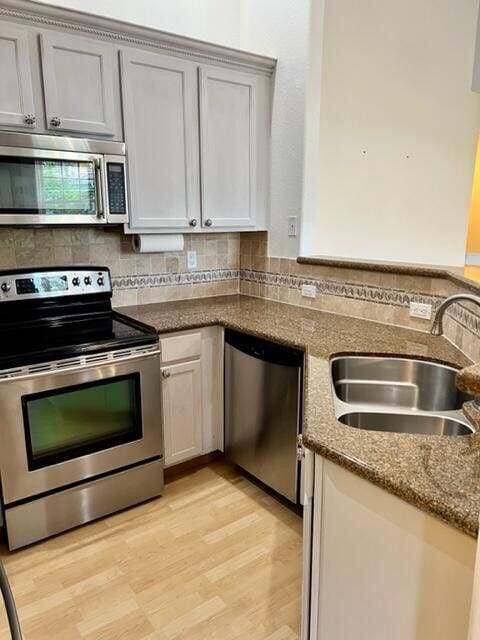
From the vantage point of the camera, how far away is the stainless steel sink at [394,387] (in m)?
1.58

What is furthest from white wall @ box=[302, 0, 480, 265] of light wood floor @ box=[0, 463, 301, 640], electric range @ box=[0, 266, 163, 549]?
light wood floor @ box=[0, 463, 301, 640]

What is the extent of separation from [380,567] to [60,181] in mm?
1965

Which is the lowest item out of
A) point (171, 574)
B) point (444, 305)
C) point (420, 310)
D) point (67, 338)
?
point (171, 574)

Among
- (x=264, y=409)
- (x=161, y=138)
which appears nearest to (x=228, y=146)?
(x=161, y=138)

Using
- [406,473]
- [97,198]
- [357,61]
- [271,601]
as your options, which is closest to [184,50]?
[97,198]

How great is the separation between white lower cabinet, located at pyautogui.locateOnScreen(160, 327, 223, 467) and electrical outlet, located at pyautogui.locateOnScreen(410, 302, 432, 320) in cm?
99

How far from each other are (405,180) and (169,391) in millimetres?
2113

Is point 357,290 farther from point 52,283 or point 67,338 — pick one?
point 52,283

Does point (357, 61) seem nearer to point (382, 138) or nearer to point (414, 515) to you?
point (382, 138)

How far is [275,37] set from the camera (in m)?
2.71

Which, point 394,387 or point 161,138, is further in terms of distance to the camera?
point 161,138

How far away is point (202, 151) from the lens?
8.48 ft

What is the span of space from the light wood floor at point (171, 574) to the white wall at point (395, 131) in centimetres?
158

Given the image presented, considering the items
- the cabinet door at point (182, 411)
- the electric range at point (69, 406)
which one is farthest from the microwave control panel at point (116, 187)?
the cabinet door at point (182, 411)
